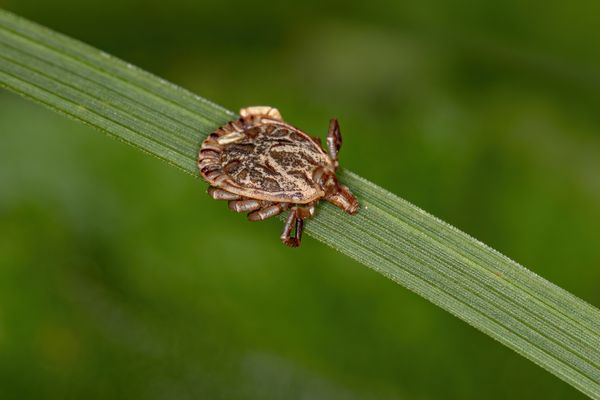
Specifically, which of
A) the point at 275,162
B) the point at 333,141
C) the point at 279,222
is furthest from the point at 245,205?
the point at 333,141

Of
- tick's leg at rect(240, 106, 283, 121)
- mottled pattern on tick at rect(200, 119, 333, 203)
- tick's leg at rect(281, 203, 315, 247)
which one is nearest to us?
tick's leg at rect(281, 203, 315, 247)

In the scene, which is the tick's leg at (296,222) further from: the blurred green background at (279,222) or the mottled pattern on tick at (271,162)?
the blurred green background at (279,222)

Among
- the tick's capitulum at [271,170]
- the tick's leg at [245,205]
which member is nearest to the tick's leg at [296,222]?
the tick's capitulum at [271,170]

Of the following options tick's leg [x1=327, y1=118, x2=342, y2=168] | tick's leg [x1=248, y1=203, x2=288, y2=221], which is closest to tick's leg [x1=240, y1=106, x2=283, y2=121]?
tick's leg [x1=327, y1=118, x2=342, y2=168]

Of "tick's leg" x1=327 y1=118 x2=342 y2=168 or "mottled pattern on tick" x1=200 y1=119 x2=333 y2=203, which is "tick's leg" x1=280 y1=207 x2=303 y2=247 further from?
"tick's leg" x1=327 y1=118 x2=342 y2=168

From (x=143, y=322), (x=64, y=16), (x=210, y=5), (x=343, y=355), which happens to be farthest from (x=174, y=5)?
(x=343, y=355)

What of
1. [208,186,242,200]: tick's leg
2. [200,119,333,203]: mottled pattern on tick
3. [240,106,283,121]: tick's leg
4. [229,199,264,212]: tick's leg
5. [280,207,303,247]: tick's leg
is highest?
[240,106,283,121]: tick's leg

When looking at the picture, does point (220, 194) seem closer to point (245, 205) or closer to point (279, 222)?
point (245, 205)
